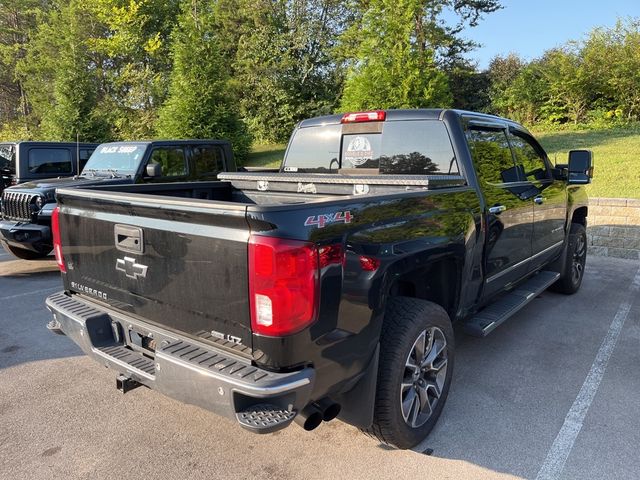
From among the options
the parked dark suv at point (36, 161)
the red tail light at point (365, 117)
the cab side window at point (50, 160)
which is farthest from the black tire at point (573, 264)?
the cab side window at point (50, 160)

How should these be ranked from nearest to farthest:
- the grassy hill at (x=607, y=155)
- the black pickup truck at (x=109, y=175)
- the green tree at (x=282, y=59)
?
the black pickup truck at (x=109, y=175)
the grassy hill at (x=607, y=155)
the green tree at (x=282, y=59)

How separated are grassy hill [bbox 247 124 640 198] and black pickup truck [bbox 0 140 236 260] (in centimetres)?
570

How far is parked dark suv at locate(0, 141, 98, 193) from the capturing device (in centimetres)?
913

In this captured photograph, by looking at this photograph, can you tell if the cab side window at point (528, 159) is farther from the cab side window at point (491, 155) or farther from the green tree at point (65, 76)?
the green tree at point (65, 76)

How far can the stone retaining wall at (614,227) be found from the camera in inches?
313

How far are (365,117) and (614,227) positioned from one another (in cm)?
614

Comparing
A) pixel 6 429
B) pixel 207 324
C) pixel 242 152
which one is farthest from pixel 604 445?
pixel 242 152

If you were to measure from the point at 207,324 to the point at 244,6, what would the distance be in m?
28.9

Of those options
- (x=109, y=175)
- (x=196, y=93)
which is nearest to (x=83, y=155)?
(x=109, y=175)

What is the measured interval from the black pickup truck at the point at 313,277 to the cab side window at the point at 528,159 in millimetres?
316

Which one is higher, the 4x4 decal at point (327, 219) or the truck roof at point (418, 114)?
the truck roof at point (418, 114)

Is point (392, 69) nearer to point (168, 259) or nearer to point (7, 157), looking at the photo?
point (7, 157)

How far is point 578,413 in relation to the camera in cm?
321

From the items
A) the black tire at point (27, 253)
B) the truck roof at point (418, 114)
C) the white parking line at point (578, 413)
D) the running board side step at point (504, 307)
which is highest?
the truck roof at point (418, 114)
